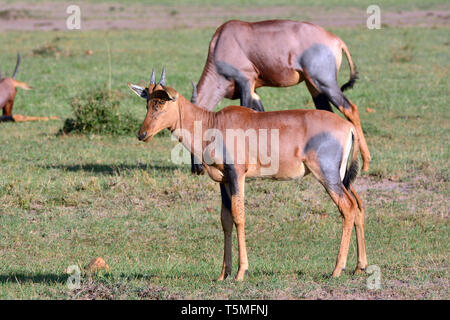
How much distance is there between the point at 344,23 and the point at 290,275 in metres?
26.6

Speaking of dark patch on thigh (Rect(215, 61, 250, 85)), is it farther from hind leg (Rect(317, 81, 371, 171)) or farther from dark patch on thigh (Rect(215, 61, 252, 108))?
hind leg (Rect(317, 81, 371, 171))

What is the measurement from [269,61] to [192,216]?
2.39m

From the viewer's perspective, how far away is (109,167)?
1105 cm

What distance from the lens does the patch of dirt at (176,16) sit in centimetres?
3181

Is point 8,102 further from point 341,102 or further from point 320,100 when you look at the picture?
point 341,102

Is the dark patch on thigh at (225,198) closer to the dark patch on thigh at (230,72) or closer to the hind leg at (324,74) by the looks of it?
the hind leg at (324,74)

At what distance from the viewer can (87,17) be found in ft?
113

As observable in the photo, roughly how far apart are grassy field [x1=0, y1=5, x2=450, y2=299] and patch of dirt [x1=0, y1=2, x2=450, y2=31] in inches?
645

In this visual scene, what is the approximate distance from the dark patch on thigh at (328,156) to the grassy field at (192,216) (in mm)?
744

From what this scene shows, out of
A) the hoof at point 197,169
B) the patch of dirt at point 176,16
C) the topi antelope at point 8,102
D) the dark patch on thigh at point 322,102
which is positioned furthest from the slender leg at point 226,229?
the patch of dirt at point 176,16

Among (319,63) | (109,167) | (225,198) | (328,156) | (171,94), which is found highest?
(319,63)

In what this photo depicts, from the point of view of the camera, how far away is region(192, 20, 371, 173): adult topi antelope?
33.4 feet

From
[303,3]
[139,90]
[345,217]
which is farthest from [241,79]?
[303,3]
